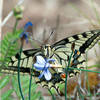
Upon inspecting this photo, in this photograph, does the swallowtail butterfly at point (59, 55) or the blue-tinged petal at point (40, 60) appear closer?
the blue-tinged petal at point (40, 60)

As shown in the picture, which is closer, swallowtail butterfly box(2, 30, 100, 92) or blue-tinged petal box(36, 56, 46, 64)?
blue-tinged petal box(36, 56, 46, 64)

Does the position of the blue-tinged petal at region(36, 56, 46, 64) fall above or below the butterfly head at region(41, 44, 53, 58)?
below

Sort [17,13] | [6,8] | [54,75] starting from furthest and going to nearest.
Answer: [6,8] < [54,75] < [17,13]

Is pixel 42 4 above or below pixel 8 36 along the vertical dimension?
above

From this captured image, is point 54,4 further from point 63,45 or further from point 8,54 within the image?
point 8,54

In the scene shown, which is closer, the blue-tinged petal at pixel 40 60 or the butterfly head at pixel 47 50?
the blue-tinged petal at pixel 40 60

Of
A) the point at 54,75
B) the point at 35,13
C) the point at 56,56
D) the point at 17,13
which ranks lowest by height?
the point at 54,75

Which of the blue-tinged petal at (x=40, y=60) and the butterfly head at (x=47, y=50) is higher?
the butterfly head at (x=47, y=50)

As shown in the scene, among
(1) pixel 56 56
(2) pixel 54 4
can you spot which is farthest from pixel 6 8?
(1) pixel 56 56
